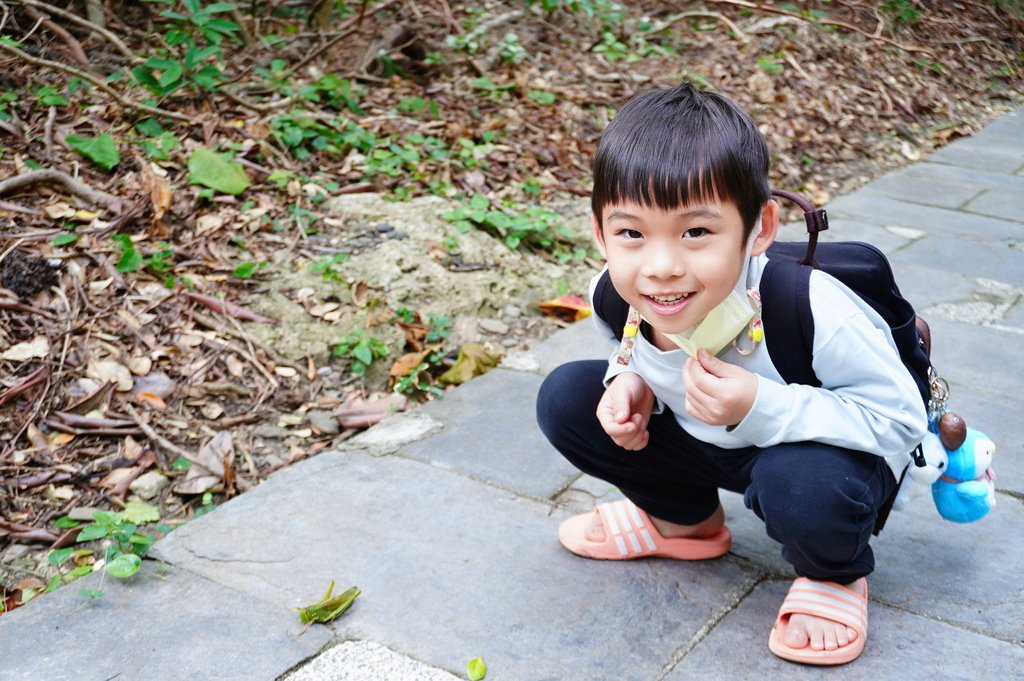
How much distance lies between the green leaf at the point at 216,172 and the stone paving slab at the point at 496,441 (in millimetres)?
1183

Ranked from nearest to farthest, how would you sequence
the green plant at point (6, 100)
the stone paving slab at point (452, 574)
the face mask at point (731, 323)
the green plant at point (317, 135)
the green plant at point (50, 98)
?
the face mask at point (731, 323) < the stone paving slab at point (452, 574) < the green plant at point (6, 100) < the green plant at point (50, 98) < the green plant at point (317, 135)

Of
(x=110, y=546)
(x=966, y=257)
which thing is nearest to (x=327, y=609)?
(x=110, y=546)

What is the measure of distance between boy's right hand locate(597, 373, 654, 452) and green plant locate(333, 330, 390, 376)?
1.20 m

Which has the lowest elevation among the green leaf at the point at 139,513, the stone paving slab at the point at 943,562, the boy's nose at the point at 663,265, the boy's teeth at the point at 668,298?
the stone paving slab at the point at 943,562

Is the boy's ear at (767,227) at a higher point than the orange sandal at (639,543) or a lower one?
higher

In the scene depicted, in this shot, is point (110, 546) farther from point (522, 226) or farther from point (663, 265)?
point (522, 226)

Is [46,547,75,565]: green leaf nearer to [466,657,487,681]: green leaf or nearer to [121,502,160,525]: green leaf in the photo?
[121,502,160,525]: green leaf

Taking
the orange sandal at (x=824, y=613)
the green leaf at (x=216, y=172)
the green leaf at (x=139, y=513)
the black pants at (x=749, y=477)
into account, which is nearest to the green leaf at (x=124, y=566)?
the green leaf at (x=139, y=513)

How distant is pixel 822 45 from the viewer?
684cm

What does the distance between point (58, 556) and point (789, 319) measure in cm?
155

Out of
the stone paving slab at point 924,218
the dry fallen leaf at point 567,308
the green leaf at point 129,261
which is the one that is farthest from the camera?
the stone paving slab at point 924,218

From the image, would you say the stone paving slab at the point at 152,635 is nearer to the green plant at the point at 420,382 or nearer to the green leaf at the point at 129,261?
the green plant at the point at 420,382

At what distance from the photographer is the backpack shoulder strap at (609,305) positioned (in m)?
1.94

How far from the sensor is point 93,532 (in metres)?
2.17
